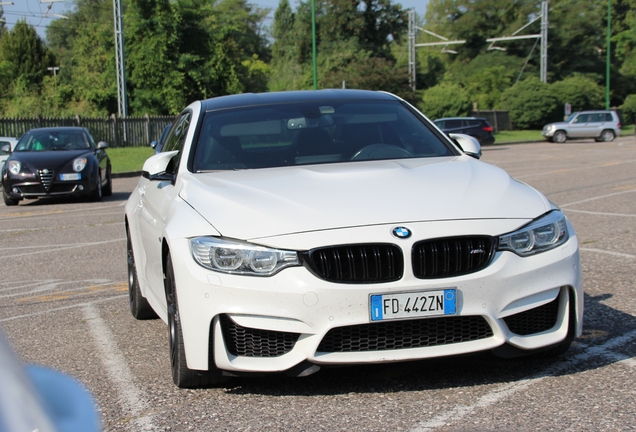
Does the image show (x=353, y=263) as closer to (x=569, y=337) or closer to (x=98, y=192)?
(x=569, y=337)

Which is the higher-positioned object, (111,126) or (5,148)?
(5,148)

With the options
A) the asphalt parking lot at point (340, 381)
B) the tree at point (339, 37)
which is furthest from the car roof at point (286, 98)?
the tree at point (339, 37)

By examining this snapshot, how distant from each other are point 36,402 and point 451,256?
2.99m

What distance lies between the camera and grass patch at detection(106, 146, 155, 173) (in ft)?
91.5

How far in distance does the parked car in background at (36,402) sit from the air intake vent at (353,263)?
2.62m

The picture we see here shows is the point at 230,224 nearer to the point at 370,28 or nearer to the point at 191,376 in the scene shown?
the point at 191,376

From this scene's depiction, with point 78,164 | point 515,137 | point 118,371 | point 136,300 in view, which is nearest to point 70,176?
point 78,164

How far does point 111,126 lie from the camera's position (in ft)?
123

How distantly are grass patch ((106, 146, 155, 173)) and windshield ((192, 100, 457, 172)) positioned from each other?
21474mm

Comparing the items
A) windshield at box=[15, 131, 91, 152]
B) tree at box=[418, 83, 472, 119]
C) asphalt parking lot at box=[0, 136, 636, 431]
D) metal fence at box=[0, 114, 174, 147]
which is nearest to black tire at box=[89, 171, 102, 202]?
windshield at box=[15, 131, 91, 152]

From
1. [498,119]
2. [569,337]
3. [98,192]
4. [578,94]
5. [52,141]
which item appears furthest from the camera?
[578,94]

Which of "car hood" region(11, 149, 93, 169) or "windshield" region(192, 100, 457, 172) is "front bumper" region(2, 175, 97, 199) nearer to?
"car hood" region(11, 149, 93, 169)

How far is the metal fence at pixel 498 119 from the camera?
57300mm

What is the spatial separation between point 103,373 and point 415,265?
192 centimetres
